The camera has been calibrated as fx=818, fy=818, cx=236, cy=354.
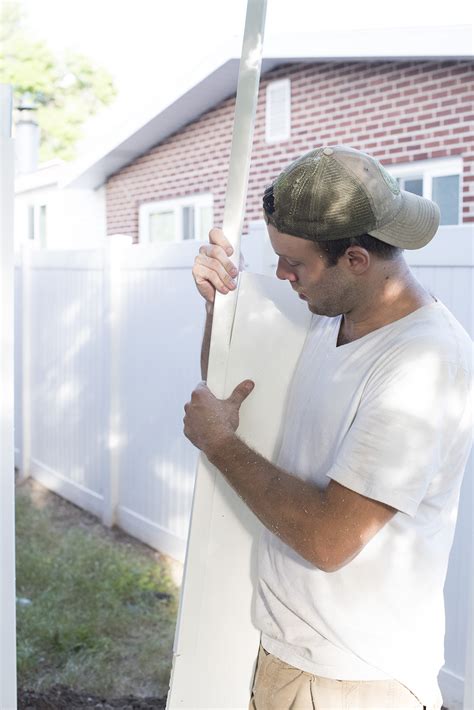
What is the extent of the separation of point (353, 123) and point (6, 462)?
7.03 meters

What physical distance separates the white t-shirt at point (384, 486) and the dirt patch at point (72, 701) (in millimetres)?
2287

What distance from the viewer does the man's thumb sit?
186 cm

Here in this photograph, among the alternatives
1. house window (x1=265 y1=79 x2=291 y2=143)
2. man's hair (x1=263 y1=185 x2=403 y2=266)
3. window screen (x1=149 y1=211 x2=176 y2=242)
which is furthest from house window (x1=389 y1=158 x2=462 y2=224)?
man's hair (x1=263 y1=185 x2=403 y2=266)

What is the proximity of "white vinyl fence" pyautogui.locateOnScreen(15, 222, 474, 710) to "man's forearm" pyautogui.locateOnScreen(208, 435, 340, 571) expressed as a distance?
8.65 ft

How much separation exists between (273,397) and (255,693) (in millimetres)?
675

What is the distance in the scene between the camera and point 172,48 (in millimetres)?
35188

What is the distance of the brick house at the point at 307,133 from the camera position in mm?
7426

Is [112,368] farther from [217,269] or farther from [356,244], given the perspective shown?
[356,244]

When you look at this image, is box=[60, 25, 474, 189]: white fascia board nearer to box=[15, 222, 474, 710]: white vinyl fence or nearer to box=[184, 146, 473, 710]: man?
→ box=[15, 222, 474, 710]: white vinyl fence

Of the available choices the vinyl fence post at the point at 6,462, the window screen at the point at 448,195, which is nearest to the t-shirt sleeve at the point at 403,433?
the vinyl fence post at the point at 6,462

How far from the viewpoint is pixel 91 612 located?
190 inches

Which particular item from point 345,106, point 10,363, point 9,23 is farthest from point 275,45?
point 9,23

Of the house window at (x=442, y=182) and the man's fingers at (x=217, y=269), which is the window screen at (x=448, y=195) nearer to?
the house window at (x=442, y=182)

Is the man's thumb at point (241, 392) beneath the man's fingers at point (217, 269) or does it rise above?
beneath
